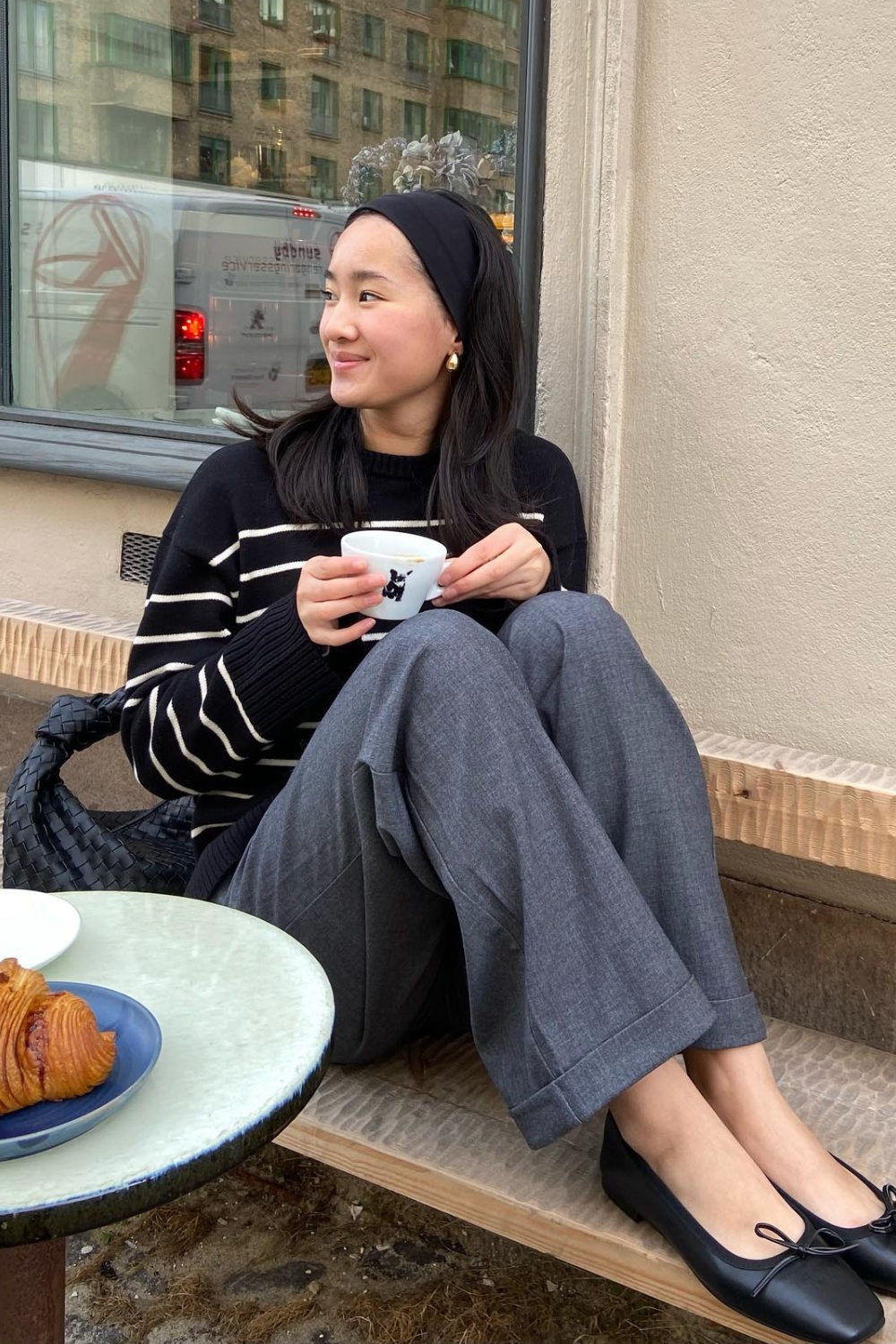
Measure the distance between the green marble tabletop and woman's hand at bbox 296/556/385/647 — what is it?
39 centimetres

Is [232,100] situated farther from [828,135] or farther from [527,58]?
[828,135]

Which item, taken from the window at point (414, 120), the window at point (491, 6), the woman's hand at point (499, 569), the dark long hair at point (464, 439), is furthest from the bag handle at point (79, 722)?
the window at point (414, 120)

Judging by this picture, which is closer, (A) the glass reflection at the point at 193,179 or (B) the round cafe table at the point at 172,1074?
(B) the round cafe table at the point at 172,1074

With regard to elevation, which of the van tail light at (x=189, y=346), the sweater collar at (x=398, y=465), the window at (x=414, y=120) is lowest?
the sweater collar at (x=398, y=465)

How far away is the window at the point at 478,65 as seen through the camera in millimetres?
2635

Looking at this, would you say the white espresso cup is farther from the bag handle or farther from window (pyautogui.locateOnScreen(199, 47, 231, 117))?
window (pyautogui.locateOnScreen(199, 47, 231, 117))

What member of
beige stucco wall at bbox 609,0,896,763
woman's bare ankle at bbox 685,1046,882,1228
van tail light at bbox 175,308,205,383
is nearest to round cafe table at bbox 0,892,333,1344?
woman's bare ankle at bbox 685,1046,882,1228

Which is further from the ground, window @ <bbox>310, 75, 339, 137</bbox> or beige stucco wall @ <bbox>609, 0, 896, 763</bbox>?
window @ <bbox>310, 75, 339, 137</bbox>

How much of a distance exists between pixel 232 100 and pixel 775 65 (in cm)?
189

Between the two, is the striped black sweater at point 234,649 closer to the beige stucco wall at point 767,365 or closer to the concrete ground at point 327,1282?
the beige stucco wall at point 767,365

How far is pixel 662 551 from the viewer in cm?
240

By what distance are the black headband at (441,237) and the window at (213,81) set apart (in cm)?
179

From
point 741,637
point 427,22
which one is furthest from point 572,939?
point 427,22

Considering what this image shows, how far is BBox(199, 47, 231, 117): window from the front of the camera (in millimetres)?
3617
